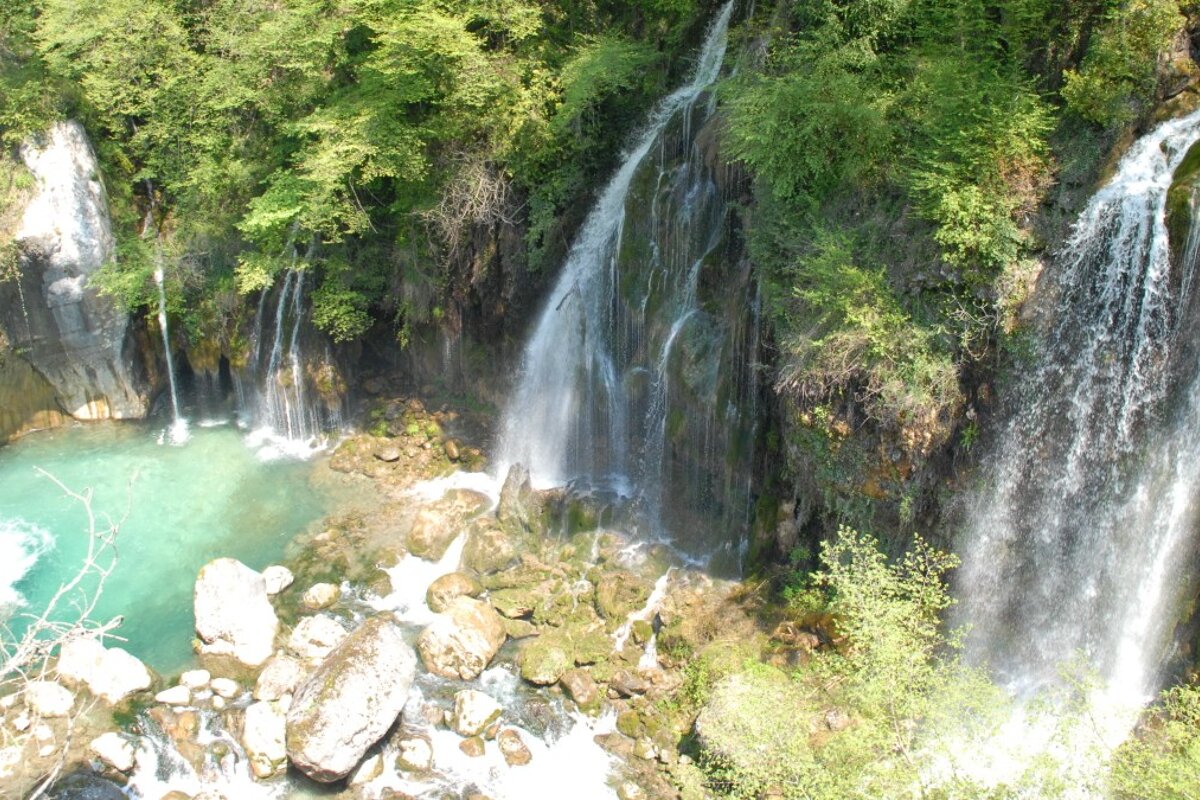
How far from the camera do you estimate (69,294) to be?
17703 mm

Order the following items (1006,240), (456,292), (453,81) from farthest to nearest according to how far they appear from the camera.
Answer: (456,292) → (453,81) → (1006,240)

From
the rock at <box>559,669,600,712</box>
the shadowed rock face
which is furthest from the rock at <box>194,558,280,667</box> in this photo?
the shadowed rock face

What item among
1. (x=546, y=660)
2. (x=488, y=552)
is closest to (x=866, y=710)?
(x=546, y=660)

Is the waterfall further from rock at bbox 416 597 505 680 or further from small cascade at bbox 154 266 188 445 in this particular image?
small cascade at bbox 154 266 188 445

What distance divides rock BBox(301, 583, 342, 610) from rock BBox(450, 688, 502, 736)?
3111mm

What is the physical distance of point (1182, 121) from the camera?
925 centimetres

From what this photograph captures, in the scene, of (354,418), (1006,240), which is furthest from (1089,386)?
(354,418)

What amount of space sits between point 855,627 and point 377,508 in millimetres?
9322

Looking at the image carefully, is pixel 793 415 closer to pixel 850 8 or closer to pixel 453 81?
pixel 850 8

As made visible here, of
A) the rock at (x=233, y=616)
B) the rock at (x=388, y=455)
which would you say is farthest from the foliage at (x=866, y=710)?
the rock at (x=388, y=455)

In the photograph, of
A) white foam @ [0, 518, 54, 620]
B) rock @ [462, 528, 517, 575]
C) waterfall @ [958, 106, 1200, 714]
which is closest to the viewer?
waterfall @ [958, 106, 1200, 714]

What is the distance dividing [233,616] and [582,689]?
5168mm

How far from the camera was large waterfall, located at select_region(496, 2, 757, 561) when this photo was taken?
13250 mm

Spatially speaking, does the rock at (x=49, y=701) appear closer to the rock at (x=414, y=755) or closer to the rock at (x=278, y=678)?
the rock at (x=278, y=678)
